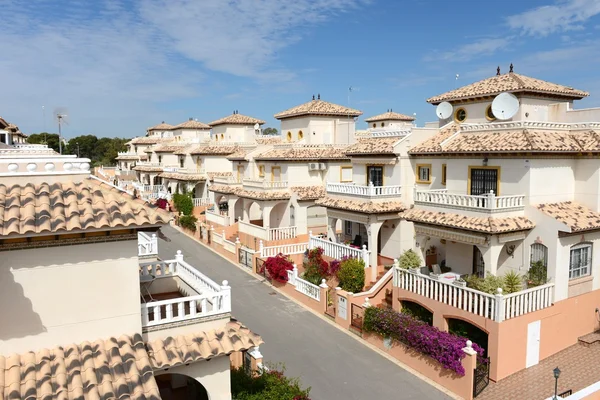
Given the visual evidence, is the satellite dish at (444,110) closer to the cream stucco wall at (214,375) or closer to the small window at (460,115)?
the small window at (460,115)

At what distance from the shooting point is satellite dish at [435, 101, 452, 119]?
23031 mm

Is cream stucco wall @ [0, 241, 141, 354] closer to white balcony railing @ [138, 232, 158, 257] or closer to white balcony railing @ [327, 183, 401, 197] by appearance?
white balcony railing @ [138, 232, 158, 257]

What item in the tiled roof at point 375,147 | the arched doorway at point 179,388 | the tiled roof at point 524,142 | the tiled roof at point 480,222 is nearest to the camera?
the arched doorway at point 179,388

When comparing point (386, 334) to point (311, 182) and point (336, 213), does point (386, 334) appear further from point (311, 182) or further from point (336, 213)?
point (311, 182)

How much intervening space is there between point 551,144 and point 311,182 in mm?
17112

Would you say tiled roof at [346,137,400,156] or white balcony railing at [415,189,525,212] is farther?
tiled roof at [346,137,400,156]

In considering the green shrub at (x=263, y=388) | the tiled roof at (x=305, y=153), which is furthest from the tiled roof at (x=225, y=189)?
the green shrub at (x=263, y=388)

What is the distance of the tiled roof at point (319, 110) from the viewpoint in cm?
3266

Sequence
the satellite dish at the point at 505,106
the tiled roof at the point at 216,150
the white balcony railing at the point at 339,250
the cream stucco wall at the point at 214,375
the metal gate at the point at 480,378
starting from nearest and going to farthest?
the cream stucco wall at the point at 214,375 → the metal gate at the point at 480,378 → the satellite dish at the point at 505,106 → the white balcony railing at the point at 339,250 → the tiled roof at the point at 216,150

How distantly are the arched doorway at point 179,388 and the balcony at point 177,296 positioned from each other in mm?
2047

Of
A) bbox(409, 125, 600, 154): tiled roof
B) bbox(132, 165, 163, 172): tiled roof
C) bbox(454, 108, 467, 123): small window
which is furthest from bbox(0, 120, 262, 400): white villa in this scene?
bbox(132, 165, 163, 172): tiled roof

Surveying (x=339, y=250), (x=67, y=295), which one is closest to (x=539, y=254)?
(x=339, y=250)

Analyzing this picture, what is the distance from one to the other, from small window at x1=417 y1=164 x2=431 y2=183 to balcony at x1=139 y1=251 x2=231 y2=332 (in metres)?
13.6

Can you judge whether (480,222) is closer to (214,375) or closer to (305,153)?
(214,375)
